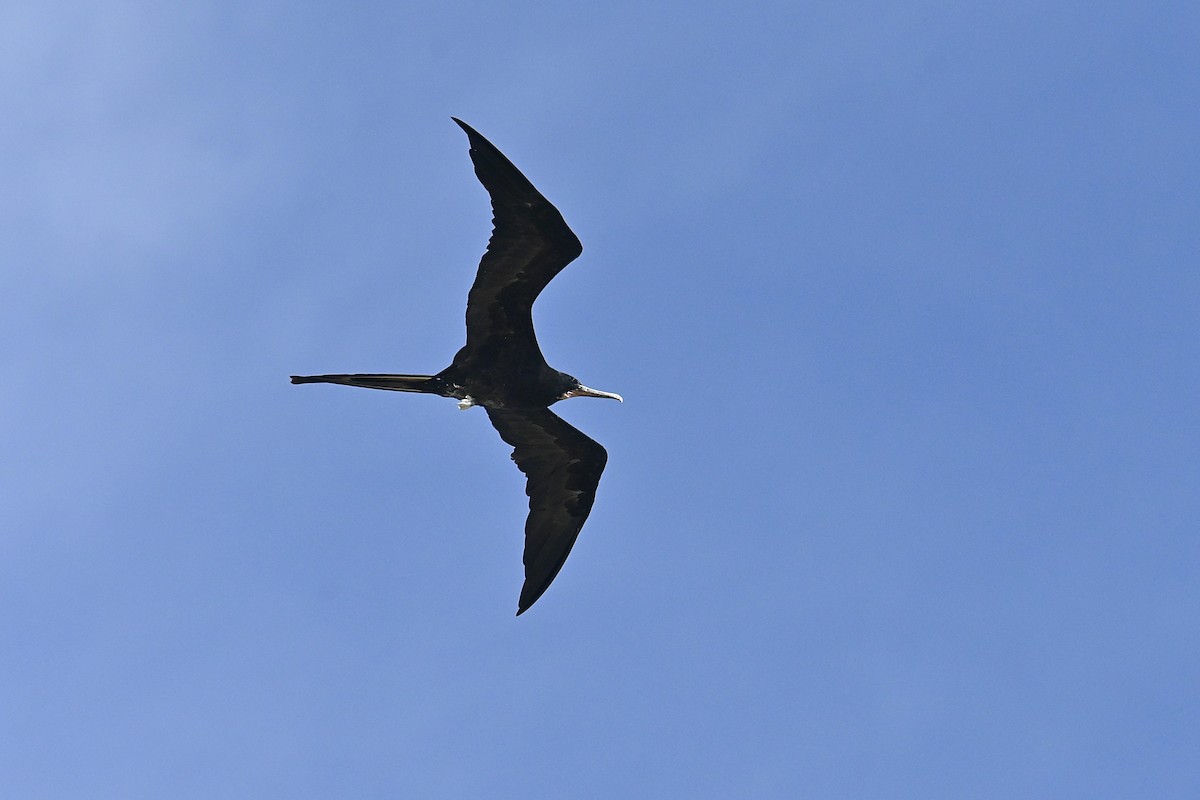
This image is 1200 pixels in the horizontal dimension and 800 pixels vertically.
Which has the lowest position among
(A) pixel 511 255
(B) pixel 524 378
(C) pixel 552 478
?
(C) pixel 552 478

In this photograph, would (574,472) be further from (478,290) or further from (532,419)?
(478,290)

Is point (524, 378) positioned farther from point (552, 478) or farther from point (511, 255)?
point (511, 255)

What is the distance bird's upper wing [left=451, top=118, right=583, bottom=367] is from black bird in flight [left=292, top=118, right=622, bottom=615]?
0.05 feet

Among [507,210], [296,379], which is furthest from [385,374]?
[507,210]

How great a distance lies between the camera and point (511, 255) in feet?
64.3

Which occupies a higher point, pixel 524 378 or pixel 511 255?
pixel 511 255

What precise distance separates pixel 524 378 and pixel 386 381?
2.39 meters

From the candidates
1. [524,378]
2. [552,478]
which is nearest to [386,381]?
[524,378]

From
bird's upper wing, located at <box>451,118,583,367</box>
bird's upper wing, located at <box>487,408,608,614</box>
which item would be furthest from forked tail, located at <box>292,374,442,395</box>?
bird's upper wing, located at <box>487,408,608,614</box>

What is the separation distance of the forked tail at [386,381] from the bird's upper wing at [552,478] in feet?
5.86

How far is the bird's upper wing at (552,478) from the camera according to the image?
2184cm

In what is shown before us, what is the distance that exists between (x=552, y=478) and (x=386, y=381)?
12.6 feet

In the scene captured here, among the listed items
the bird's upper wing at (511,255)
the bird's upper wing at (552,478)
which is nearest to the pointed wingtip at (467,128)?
the bird's upper wing at (511,255)

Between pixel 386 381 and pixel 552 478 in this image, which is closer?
pixel 386 381
